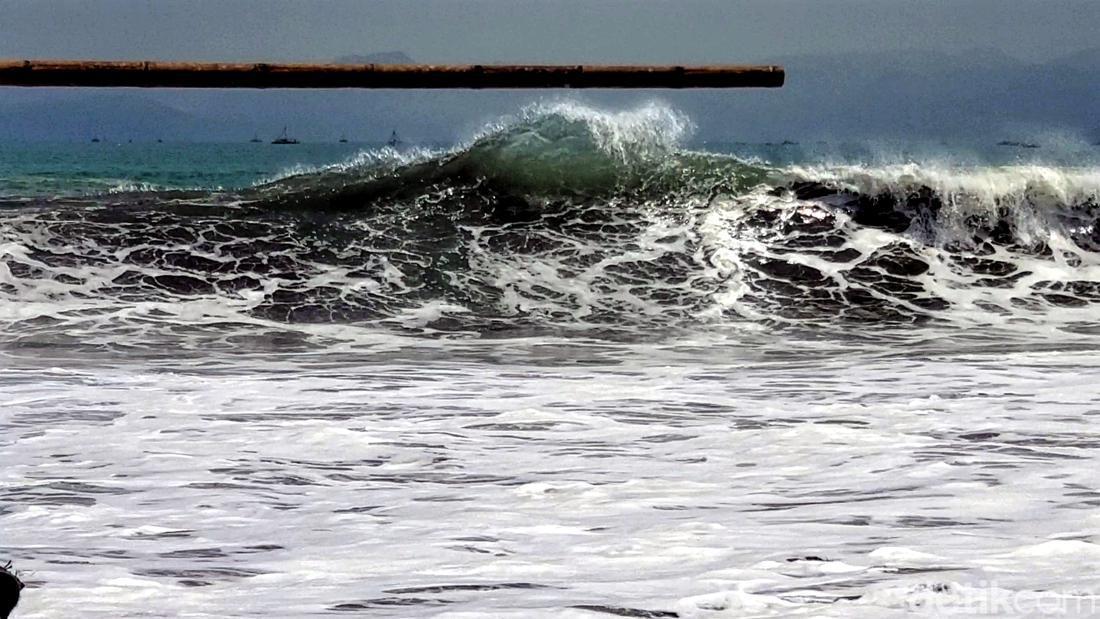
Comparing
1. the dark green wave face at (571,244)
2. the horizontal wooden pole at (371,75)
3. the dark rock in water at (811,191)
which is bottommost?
the dark green wave face at (571,244)

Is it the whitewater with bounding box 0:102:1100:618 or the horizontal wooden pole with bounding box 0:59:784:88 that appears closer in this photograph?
the horizontal wooden pole with bounding box 0:59:784:88

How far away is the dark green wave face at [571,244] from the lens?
41.2 ft

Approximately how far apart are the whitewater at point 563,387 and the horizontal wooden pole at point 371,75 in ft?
4.71

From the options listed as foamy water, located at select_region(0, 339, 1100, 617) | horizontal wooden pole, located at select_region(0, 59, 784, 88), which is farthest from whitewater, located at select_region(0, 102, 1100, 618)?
horizontal wooden pole, located at select_region(0, 59, 784, 88)

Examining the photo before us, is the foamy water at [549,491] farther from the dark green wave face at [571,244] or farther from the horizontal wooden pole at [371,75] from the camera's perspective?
the dark green wave face at [571,244]

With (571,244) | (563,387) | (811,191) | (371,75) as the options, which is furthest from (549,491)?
(811,191)

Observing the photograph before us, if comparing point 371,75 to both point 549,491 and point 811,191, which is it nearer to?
point 549,491

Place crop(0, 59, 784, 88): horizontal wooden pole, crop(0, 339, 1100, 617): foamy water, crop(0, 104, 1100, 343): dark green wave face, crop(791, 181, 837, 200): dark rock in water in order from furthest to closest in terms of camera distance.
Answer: crop(791, 181, 837, 200): dark rock in water
crop(0, 104, 1100, 343): dark green wave face
crop(0, 339, 1100, 617): foamy water
crop(0, 59, 784, 88): horizontal wooden pole

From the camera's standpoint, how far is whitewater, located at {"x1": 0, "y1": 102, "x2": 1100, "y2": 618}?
3.96 m

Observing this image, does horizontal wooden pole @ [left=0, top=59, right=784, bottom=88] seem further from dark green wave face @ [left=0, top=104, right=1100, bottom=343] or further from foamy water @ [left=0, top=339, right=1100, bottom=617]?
dark green wave face @ [left=0, top=104, right=1100, bottom=343]

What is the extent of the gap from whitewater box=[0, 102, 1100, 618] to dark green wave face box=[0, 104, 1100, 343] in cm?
6

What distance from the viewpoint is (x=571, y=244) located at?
15.1 meters

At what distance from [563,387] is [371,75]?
4968 mm

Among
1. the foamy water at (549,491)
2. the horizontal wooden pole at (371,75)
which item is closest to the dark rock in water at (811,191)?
the foamy water at (549,491)
